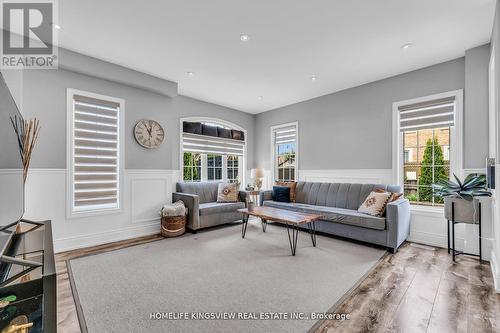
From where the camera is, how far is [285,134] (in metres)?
5.66

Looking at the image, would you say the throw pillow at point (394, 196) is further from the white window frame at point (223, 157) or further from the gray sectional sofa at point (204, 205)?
the white window frame at point (223, 157)

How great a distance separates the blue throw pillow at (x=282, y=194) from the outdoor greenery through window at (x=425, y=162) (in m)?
2.02

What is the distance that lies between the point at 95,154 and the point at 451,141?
531 centimetres

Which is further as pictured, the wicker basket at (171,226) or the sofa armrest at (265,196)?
the sofa armrest at (265,196)

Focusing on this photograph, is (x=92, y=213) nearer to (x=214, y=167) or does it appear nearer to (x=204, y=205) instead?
(x=204, y=205)

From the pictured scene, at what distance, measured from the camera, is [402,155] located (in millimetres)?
3836

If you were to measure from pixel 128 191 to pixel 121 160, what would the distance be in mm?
521

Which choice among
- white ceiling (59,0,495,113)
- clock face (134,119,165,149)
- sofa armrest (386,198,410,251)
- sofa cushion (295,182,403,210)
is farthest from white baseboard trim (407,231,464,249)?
clock face (134,119,165,149)

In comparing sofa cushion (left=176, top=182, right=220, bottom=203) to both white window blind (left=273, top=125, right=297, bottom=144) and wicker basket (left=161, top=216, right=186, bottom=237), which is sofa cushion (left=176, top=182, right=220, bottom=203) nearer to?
wicker basket (left=161, top=216, right=186, bottom=237)

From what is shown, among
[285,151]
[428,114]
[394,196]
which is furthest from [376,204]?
[285,151]

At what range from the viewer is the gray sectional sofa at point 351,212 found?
3.05m

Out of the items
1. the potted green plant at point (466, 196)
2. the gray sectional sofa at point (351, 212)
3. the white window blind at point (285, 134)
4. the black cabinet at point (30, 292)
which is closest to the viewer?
the black cabinet at point (30, 292)

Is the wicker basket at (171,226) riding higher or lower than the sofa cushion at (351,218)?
lower

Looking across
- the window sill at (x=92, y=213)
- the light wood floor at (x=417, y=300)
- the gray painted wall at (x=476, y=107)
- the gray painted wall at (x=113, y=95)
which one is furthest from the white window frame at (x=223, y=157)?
the gray painted wall at (x=476, y=107)
